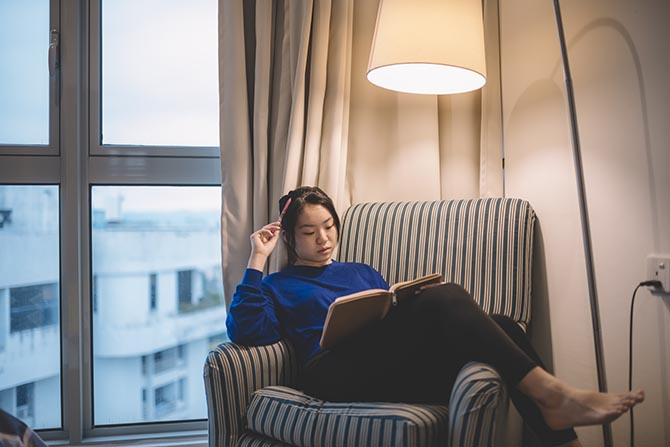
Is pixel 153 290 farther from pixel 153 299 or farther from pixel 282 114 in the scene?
pixel 282 114

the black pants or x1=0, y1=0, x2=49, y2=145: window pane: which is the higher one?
x1=0, y1=0, x2=49, y2=145: window pane

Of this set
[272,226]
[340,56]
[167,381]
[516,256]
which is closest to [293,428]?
[272,226]

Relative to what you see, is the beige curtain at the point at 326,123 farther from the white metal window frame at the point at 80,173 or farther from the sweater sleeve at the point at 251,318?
the sweater sleeve at the point at 251,318

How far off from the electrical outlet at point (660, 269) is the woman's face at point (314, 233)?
91 centimetres

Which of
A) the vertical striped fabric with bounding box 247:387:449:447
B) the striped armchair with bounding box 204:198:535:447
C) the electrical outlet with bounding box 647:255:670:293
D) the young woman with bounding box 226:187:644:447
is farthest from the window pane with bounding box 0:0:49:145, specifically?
the electrical outlet with bounding box 647:255:670:293

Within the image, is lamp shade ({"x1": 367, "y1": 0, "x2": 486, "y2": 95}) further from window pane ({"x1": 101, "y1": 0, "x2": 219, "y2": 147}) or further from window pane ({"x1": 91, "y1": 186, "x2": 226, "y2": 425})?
window pane ({"x1": 91, "y1": 186, "x2": 226, "y2": 425})

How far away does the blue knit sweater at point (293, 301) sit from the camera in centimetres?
170

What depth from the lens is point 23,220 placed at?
2.31 meters

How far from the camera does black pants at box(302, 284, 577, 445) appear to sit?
1.41 m

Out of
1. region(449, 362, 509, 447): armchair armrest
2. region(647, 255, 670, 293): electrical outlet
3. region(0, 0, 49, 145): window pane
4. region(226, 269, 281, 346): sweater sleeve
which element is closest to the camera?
region(449, 362, 509, 447): armchair armrest

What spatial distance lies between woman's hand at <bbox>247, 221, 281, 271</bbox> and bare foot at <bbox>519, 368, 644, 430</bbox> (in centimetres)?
86

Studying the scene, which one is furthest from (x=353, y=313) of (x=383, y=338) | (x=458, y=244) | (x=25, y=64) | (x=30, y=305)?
(x=25, y=64)

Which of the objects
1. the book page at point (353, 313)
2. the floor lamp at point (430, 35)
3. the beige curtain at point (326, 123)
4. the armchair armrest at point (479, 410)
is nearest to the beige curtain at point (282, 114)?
the beige curtain at point (326, 123)

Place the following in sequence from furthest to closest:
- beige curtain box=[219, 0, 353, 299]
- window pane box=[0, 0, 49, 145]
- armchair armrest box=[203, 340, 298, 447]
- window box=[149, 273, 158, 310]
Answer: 1. window box=[149, 273, 158, 310]
2. window pane box=[0, 0, 49, 145]
3. beige curtain box=[219, 0, 353, 299]
4. armchair armrest box=[203, 340, 298, 447]
